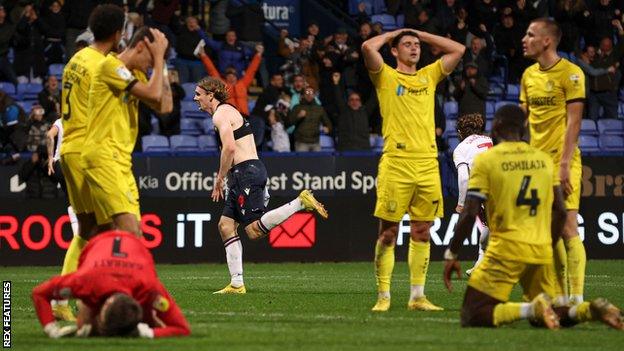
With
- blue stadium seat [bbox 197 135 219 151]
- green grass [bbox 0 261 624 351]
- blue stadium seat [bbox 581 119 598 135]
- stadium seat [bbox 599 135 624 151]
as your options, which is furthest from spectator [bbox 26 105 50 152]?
stadium seat [bbox 599 135 624 151]

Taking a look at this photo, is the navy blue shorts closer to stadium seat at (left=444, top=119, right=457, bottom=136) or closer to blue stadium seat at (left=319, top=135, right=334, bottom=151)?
blue stadium seat at (left=319, top=135, right=334, bottom=151)

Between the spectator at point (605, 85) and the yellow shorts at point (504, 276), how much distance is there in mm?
17081

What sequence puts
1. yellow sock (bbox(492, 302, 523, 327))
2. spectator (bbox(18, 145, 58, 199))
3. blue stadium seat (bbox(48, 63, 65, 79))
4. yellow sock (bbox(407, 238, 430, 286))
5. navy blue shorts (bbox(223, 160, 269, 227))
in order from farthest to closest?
1. blue stadium seat (bbox(48, 63, 65, 79))
2. spectator (bbox(18, 145, 58, 199))
3. navy blue shorts (bbox(223, 160, 269, 227))
4. yellow sock (bbox(407, 238, 430, 286))
5. yellow sock (bbox(492, 302, 523, 327))

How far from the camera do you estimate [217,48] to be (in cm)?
2681

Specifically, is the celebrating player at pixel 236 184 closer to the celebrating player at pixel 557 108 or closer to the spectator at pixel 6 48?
the celebrating player at pixel 557 108

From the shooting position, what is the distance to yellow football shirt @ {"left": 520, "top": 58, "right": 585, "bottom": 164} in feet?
40.1

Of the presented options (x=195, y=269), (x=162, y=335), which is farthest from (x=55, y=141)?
(x=162, y=335)

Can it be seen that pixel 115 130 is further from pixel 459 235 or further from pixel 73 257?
pixel 459 235

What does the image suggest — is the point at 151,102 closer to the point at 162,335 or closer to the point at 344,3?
the point at 162,335

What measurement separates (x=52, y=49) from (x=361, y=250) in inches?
292

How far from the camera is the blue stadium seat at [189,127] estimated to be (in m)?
25.5

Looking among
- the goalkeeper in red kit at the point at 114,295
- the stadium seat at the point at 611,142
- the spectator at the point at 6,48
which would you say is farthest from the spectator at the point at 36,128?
the goalkeeper in red kit at the point at 114,295

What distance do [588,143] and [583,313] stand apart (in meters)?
16.3

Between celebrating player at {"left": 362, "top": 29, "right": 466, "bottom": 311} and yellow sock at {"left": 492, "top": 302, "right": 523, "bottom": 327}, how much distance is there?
233cm
